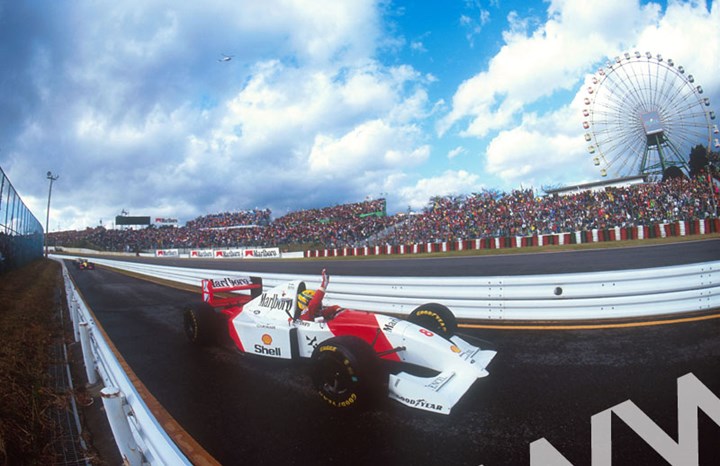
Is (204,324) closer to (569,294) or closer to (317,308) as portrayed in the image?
(317,308)

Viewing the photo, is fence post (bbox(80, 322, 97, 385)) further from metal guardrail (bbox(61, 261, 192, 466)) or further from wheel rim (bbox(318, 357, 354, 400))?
wheel rim (bbox(318, 357, 354, 400))

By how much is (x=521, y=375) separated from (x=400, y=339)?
1471 mm

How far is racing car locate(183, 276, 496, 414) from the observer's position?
3705mm

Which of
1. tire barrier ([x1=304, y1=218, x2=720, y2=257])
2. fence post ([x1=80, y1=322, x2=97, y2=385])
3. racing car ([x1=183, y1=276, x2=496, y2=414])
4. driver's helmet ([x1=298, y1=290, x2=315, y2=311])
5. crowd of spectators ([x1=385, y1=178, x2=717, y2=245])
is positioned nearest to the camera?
racing car ([x1=183, y1=276, x2=496, y2=414])

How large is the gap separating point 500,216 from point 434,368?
84.2 feet

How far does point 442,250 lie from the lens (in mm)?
26438

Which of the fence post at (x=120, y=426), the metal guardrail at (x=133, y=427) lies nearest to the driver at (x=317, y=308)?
the metal guardrail at (x=133, y=427)

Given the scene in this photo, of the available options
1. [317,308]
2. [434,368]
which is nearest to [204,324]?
[317,308]

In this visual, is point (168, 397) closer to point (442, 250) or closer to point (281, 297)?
point (281, 297)

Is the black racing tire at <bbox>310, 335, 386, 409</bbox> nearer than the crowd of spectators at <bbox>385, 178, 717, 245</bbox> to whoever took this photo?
Yes

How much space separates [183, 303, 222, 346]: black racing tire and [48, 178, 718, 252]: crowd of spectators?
73.7ft

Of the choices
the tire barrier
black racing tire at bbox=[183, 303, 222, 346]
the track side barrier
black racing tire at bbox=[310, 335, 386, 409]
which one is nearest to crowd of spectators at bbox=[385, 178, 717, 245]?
the tire barrier

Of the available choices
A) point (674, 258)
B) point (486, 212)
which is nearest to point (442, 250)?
point (486, 212)

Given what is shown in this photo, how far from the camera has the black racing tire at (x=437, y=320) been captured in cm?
504
